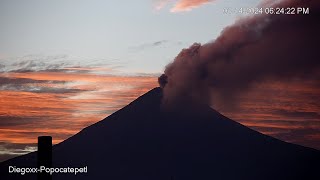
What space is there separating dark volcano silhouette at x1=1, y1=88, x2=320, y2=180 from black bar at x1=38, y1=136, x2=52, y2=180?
458ft

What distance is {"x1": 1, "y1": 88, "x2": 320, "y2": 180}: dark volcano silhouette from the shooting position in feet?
506

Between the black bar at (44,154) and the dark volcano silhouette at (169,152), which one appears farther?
the dark volcano silhouette at (169,152)

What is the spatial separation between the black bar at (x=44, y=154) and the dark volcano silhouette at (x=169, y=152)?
140 meters

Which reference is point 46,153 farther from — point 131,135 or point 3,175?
point 3,175

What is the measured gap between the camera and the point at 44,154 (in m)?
6.90

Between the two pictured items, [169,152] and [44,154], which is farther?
[169,152]

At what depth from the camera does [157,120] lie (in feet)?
542

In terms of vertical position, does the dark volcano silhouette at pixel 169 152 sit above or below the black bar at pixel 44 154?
above

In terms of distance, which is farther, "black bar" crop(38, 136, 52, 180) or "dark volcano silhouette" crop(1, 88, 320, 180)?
"dark volcano silhouette" crop(1, 88, 320, 180)

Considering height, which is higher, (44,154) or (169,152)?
(169,152)

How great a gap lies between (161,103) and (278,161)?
45.3m

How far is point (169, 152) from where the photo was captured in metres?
164

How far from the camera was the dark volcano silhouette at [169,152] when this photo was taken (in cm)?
15438

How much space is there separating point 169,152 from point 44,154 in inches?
6217
